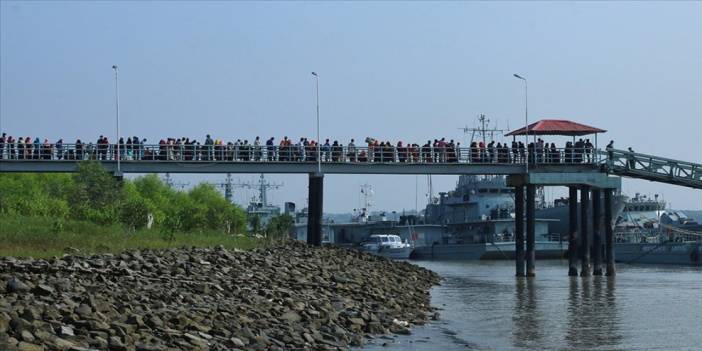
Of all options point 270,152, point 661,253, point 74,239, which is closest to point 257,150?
point 270,152

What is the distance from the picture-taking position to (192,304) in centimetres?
2620

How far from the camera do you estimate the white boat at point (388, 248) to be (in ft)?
377

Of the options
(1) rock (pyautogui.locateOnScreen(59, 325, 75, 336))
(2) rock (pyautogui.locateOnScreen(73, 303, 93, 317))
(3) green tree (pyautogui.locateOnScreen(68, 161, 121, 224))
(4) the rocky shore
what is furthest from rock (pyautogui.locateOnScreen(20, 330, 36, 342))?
(3) green tree (pyautogui.locateOnScreen(68, 161, 121, 224))

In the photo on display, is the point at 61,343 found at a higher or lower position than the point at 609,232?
lower

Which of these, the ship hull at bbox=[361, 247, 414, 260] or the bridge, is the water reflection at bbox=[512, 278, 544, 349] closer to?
the bridge

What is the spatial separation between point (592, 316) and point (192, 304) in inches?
640

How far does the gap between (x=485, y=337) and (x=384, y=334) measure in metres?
3.78

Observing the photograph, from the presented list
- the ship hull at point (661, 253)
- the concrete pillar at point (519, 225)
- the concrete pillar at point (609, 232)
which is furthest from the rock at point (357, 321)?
the ship hull at point (661, 253)

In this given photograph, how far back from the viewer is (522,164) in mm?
60125

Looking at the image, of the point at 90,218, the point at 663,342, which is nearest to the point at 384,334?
the point at 663,342

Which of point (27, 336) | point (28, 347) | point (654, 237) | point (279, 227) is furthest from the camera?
point (654, 237)

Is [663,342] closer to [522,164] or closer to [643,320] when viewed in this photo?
[643,320]

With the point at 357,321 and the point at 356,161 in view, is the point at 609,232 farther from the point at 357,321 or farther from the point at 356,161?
the point at 357,321

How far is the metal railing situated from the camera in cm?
5728
